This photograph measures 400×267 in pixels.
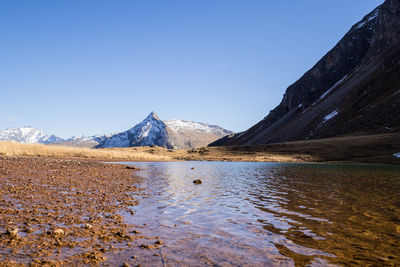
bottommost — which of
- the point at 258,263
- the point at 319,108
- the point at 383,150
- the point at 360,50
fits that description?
the point at 258,263

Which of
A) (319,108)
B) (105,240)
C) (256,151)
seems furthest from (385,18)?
(105,240)

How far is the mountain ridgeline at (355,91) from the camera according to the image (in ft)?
358

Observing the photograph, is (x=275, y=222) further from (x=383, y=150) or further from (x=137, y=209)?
(x=383, y=150)

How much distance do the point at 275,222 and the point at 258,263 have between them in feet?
15.2

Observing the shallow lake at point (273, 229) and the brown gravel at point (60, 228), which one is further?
the shallow lake at point (273, 229)

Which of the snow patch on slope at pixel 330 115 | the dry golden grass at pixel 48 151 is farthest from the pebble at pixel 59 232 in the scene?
the snow patch on slope at pixel 330 115

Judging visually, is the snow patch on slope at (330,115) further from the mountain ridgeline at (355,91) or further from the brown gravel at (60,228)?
the brown gravel at (60,228)

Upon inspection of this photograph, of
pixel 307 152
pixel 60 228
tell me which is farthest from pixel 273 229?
pixel 307 152

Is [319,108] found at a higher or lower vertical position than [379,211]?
higher

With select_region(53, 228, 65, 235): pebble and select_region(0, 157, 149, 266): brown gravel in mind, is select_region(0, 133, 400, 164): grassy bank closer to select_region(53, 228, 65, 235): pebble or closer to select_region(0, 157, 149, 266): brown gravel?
select_region(0, 157, 149, 266): brown gravel

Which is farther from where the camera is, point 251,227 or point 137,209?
point 137,209

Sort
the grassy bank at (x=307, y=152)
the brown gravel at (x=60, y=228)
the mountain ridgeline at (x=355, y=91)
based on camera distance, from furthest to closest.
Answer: the mountain ridgeline at (x=355, y=91) < the grassy bank at (x=307, y=152) < the brown gravel at (x=60, y=228)

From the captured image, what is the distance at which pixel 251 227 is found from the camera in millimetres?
10547

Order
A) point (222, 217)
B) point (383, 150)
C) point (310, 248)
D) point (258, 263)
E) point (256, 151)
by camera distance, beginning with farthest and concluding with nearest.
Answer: point (256, 151) → point (383, 150) → point (222, 217) → point (310, 248) → point (258, 263)
